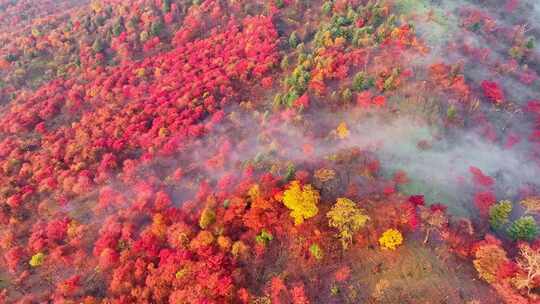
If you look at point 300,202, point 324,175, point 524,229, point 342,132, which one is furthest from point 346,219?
point 342,132

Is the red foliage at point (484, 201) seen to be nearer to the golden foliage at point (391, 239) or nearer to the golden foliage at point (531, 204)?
the golden foliage at point (531, 204)

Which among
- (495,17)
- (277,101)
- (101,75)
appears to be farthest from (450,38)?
(101,75)

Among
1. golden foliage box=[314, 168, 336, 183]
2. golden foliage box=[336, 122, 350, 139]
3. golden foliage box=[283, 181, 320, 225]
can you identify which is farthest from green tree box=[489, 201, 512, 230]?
golden foliage box=[336, 122, 350, 139]

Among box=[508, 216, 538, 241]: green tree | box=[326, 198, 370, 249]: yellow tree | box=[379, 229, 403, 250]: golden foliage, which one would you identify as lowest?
box=[508, 216, 538, 241]: green tree

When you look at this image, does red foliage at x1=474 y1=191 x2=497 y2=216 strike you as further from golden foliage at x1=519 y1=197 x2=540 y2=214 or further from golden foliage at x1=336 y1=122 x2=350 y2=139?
golden foliage at x1=336 y1=122 x2=350 y2=139

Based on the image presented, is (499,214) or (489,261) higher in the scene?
(489,261)

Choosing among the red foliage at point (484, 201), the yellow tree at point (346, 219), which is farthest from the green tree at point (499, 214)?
the yellow tree at point (346, 219)

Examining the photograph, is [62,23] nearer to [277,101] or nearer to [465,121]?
[277,101]

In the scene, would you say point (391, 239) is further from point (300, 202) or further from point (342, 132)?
point (342, 132)
